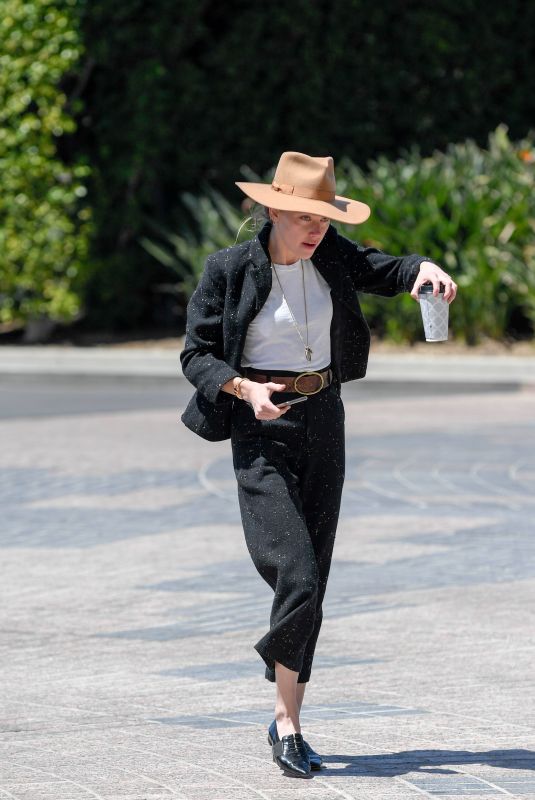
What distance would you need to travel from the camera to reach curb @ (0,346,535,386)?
16891 millimetres

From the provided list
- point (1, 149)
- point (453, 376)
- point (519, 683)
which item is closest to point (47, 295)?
point (1, 149)

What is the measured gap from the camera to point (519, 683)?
19.0 ft

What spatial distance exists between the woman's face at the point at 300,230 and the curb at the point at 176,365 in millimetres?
11477

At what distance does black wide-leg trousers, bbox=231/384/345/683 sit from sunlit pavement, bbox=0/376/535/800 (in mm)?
393

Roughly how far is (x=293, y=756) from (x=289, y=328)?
1207 mm

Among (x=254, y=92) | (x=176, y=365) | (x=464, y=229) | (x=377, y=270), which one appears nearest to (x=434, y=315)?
(x=377, y=270)

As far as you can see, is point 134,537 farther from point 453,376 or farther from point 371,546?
point 453,376

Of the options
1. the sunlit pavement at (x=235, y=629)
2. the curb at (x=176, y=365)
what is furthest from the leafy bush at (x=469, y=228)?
the sunlit pavement at (x=235, y=629)

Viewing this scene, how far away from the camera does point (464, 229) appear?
1948cm

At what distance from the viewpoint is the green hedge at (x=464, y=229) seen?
62.0 feet

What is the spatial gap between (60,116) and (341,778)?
1695 centimetres

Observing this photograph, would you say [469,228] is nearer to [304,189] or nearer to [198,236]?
[198,236]

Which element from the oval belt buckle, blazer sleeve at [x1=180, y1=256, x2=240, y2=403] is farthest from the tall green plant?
the oval belt buckle

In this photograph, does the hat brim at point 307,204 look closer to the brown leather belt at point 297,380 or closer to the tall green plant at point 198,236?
the brown leather belt at point 297,380
